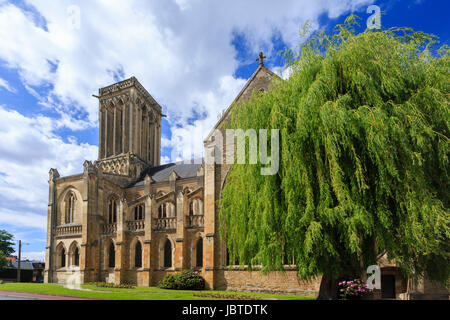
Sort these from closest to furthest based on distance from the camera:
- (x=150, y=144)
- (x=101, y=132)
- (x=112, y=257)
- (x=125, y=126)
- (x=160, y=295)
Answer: (x=160, y=295) < (x=112, y=257) < (x=125, y=126) < (x=101, y=132) < (x=150, y=144)

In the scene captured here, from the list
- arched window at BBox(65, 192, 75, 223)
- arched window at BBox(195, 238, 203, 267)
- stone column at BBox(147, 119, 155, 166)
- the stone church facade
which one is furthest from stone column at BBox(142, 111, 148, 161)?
arched window at BBox(195, 238, 203, 267)

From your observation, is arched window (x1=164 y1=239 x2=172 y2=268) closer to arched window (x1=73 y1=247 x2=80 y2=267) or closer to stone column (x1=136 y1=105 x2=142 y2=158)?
arched window (x1=73 y1=247 x2=80 y2=267)

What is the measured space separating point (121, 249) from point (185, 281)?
343 inches

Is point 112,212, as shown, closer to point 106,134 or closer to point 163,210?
point 163,210

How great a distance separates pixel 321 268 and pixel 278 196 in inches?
114

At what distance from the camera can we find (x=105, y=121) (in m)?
49.0

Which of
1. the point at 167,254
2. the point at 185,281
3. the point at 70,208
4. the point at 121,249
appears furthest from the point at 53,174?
the point at 185,281

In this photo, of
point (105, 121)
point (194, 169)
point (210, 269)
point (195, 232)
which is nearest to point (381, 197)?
point (210, 269)

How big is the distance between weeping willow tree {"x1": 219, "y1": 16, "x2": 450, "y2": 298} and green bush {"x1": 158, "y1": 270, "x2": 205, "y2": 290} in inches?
444

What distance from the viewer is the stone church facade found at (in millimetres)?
22516

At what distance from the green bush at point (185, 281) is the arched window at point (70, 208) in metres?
16.6

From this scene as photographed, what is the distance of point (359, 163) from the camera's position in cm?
1077

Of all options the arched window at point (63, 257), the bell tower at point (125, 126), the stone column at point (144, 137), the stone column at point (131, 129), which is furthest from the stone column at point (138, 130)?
the arched window at point (63, 257)
